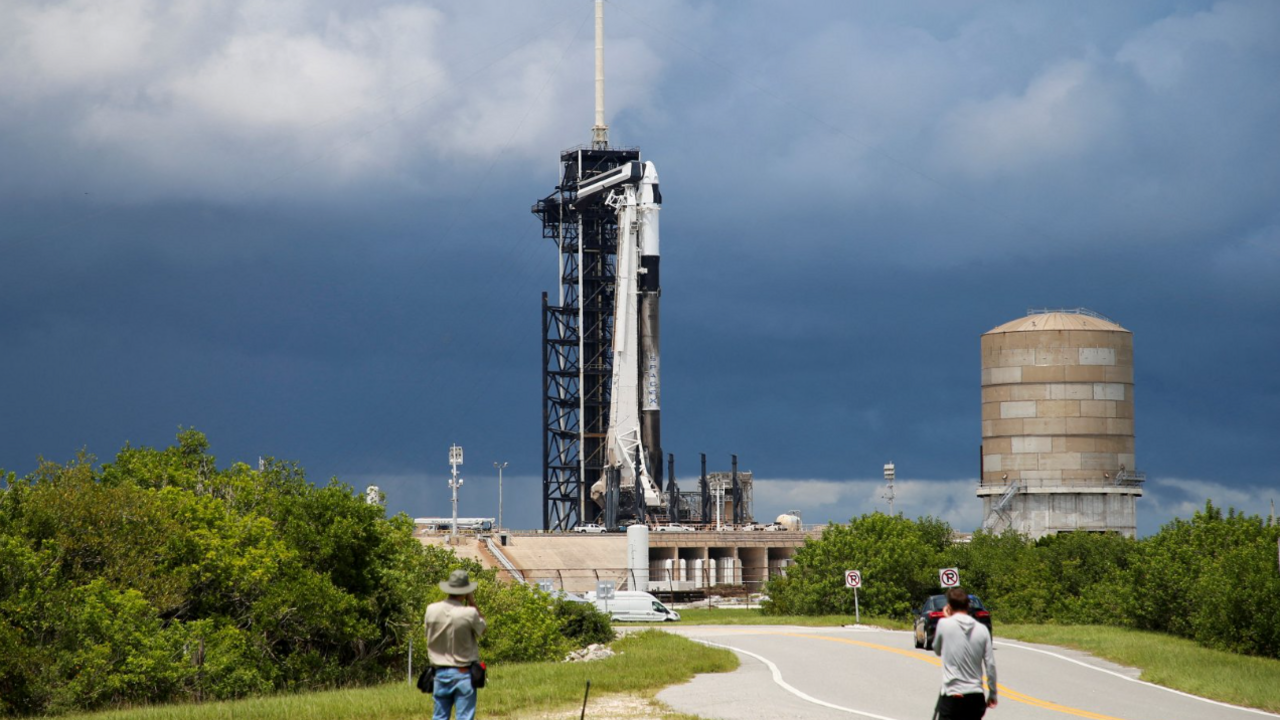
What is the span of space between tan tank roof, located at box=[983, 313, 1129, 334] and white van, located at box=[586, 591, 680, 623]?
43462 mm

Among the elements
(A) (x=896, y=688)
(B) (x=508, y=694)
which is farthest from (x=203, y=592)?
(A) (x=896, y=688)

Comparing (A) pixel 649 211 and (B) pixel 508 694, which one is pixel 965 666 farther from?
(A) pixel 649 211

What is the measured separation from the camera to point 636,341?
347 ft

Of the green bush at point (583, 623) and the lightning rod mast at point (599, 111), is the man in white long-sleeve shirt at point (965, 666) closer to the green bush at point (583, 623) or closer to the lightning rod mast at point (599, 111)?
the green bush at point (583, 623)

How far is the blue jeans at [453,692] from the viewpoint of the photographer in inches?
518

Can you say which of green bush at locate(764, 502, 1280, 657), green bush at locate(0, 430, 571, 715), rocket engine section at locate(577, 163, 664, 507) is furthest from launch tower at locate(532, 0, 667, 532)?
green bush at locate(0, 430, 571, 715)

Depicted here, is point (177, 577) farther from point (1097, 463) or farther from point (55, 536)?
point (1097, 463)

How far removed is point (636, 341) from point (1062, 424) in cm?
3245

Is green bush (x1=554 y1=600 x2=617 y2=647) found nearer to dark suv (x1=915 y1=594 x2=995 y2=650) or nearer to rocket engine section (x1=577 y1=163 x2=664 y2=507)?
dark suv (x1=915 y1=594 x2=995 y2=650)

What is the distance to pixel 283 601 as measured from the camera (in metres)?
32.3

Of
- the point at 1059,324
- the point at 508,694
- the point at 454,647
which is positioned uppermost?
the point at 1059,324

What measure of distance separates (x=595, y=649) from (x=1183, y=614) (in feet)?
65.3

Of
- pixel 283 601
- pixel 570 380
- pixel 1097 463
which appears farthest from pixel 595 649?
pixel 570 380

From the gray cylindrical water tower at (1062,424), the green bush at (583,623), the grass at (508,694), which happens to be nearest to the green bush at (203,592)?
the green bush at (583,623)
